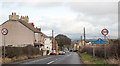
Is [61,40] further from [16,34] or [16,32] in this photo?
[16,34]

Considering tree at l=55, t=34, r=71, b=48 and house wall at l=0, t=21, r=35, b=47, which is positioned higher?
house wall at l=0, t=21, r=35, b=47

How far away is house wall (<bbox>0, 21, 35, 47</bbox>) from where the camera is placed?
45469mm

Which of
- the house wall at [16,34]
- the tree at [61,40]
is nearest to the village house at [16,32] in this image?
the house wall at [16,34]

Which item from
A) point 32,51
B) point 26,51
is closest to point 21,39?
point 32,51

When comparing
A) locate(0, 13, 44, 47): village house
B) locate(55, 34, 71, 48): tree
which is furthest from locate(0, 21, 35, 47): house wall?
locate(55, 34, 71, 48): tree

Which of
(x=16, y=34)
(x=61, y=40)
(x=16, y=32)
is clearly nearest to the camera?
(x=16, y=34)

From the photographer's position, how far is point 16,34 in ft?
150

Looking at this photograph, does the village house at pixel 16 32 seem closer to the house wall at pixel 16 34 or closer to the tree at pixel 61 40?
the house wall at pixel 16 34

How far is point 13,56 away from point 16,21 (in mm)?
24100

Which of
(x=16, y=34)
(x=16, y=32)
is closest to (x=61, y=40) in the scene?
(x=16, y=32)

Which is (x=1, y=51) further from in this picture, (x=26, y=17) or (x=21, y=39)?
(x=26, y=17)

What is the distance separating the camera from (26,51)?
3125cm

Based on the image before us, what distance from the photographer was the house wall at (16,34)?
45.5 metres

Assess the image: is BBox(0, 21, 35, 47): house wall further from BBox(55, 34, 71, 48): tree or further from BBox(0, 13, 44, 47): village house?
BBox(55, 34, 71, 48): tree
